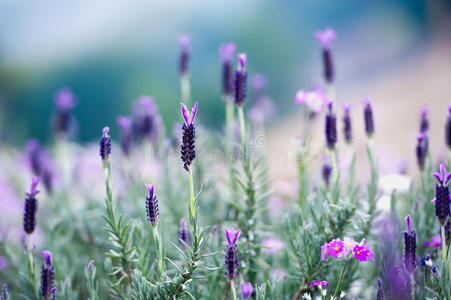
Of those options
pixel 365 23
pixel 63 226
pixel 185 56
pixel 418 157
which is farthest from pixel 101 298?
pixel 365 23

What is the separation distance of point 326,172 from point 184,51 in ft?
3.55

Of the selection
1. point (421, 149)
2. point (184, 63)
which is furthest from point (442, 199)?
point (184, 63)

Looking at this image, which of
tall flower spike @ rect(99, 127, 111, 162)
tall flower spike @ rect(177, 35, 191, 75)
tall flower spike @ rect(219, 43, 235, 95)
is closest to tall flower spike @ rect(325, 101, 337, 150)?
tall flower spike @ rect(219, 43, 235, 95)

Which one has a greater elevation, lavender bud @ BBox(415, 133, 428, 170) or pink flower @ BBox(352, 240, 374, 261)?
lavender bud @ BBox(415, 133, 428, 170)

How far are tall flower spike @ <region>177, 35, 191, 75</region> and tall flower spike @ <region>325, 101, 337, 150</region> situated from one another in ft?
3.29

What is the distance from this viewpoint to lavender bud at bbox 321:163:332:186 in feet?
6.72

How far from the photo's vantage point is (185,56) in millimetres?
2441

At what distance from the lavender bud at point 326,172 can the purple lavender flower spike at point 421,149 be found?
407mm

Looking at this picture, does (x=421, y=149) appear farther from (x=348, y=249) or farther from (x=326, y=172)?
(x=348, y=249)

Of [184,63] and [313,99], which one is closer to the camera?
[313,99]

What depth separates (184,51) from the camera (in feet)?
7.91

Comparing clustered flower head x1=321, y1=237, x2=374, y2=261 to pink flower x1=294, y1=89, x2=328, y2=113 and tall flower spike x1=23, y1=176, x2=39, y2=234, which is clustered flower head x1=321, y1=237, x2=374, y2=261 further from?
tall flower spike x1=23, y1=176, x2=39, y2=234

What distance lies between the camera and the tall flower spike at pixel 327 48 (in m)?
2.05

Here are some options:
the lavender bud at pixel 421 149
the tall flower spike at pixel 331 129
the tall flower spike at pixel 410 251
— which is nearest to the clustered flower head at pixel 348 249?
the tall flower spike at pixel 410 251
